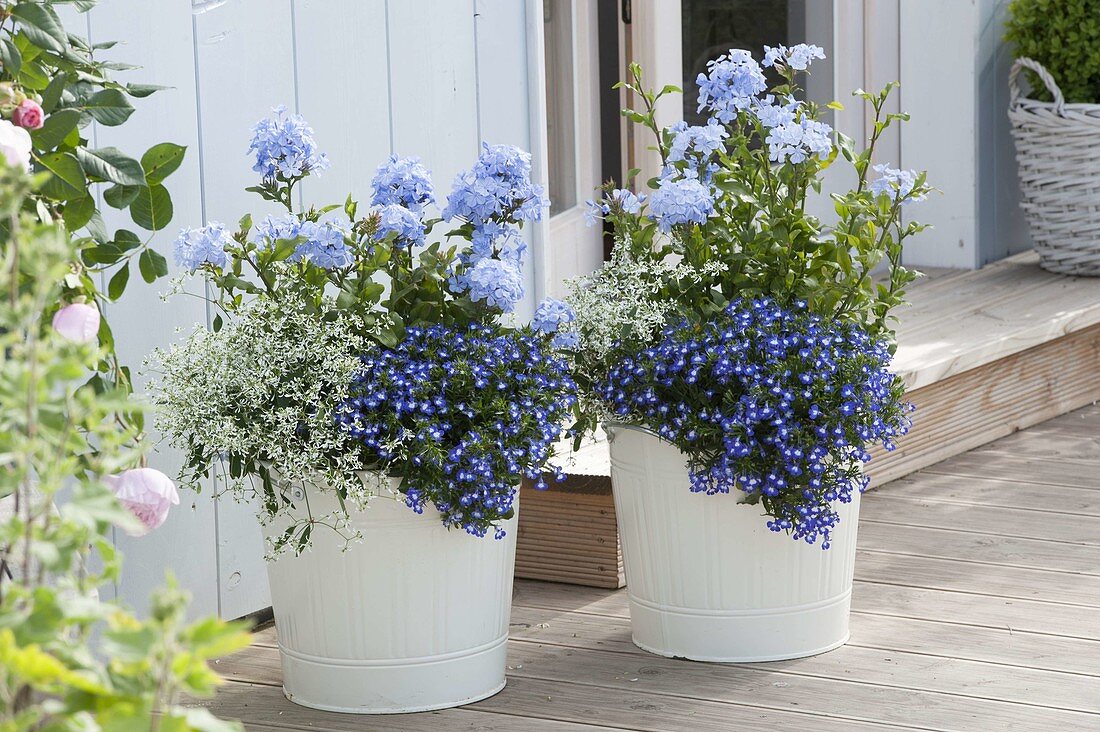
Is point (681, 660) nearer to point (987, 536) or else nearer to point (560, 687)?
point (560, 687)

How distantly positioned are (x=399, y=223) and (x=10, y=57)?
53 centimetres

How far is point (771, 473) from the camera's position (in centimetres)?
199

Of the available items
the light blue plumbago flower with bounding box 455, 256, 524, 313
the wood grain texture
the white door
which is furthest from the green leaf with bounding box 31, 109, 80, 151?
the wood grain texture

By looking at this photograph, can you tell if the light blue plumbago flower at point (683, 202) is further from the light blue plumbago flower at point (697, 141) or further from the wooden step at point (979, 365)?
the wooden step at point (979, 365)

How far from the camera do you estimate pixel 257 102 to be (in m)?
2.24

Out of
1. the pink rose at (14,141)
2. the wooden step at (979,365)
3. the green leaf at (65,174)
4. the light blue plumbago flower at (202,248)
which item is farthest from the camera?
the wooden step at (979,365)

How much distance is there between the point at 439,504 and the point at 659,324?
1.38ft

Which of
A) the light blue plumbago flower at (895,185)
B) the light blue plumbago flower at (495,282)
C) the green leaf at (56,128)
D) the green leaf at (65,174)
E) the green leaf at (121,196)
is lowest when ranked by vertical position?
the light blue plumbago flower at (495,282)

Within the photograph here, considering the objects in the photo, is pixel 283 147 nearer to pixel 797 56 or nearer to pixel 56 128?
pixel 56 128

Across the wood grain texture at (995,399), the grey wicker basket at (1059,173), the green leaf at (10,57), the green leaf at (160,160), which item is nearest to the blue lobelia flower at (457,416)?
the green leaf at (160,160)

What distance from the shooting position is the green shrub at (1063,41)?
370 cm

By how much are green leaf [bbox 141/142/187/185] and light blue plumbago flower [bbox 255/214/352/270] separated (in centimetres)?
21

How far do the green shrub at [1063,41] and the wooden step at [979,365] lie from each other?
50cm

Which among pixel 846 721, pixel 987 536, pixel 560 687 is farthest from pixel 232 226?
pixel 987 536
